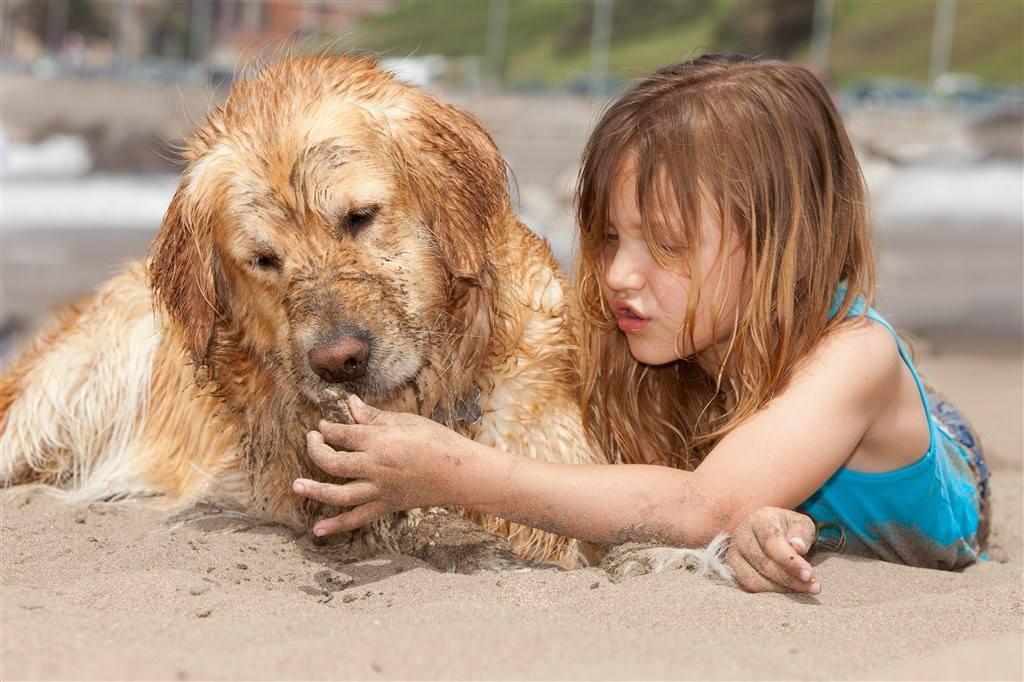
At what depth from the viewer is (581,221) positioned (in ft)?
12.1

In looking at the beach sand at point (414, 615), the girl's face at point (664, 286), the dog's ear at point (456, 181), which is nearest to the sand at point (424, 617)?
the beach sand at point (414, 615)

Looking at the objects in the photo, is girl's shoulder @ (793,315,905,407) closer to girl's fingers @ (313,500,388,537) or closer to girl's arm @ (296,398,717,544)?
girl's arm @ (296,398,717,544)

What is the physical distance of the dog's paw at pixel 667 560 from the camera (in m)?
2.99

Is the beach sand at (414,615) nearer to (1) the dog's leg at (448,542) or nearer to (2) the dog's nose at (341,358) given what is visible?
(1) the dog's leg at (448,542)

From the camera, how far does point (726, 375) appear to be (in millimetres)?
3643

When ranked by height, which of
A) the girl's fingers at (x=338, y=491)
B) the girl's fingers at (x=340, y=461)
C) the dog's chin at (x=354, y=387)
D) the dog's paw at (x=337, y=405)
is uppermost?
the dog's chin at (x=354, y=387)

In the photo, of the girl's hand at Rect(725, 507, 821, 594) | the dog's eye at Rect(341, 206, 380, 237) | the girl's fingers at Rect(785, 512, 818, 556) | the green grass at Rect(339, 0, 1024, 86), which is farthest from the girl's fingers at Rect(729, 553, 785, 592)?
the green grass at Rect(339, 0, 1024, 86)

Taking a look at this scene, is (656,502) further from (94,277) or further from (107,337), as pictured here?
(94,277)

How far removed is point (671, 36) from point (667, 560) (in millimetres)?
16885

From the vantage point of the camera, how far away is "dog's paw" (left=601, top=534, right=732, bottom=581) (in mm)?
2992

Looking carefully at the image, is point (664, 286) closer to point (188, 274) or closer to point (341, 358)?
point (341, 358)

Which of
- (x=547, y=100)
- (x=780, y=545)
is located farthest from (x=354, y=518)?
(x=547, y=100)

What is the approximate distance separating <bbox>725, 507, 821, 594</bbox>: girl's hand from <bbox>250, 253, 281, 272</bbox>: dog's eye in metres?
1.48

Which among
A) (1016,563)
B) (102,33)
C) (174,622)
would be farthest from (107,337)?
(102,33)
